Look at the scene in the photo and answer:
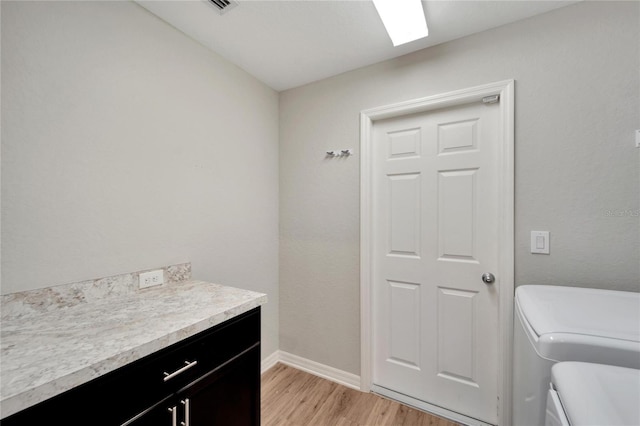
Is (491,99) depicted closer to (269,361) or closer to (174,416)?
(174,416)

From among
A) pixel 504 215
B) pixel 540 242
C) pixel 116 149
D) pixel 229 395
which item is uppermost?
pixel 116 149

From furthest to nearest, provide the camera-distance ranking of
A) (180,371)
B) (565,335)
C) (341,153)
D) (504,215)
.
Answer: (341,153)
(504,215)
(180,371)
(565,335)

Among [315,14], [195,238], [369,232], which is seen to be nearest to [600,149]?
[369,232]

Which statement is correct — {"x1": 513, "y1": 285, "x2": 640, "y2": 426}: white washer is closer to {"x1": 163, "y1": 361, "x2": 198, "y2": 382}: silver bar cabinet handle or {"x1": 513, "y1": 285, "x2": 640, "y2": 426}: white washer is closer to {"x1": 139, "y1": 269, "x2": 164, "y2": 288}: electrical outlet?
{"x1": 163, "y1": 361, "x2": 198, "y2": 382}: silver bar cabinet handle

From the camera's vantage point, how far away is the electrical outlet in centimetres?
141

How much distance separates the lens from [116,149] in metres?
1.33

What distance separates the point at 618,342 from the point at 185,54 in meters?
2.39

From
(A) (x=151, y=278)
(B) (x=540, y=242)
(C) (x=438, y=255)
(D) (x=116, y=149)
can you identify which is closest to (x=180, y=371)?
(A) (x=151, y=278)

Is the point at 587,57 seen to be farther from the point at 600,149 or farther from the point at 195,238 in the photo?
the point at 195,238

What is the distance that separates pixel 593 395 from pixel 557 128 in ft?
4.52

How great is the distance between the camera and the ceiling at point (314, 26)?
1433mm

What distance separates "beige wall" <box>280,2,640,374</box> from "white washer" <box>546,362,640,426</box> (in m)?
0.91

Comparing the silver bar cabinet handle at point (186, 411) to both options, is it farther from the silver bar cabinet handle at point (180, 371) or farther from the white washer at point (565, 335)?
the white washer at point (565, 335)

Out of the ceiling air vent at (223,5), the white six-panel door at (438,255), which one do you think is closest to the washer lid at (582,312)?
the white six-panel door at (438,255)
